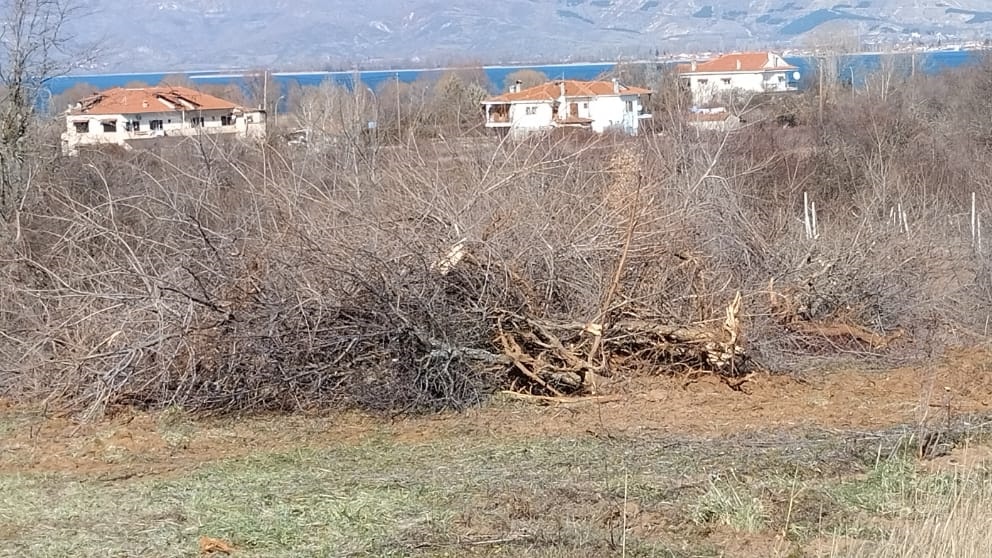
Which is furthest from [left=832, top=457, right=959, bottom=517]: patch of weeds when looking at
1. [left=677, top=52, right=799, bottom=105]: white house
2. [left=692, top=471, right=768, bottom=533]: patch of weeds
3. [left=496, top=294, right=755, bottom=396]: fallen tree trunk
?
[left=677, top=52, right=799, bottom=105]: white house

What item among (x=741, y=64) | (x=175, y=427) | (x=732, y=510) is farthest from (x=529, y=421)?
(x=741, y=64)

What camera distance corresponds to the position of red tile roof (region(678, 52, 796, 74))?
87.0 meters

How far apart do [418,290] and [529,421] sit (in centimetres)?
139

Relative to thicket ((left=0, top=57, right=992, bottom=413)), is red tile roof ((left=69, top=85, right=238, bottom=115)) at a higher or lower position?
higher

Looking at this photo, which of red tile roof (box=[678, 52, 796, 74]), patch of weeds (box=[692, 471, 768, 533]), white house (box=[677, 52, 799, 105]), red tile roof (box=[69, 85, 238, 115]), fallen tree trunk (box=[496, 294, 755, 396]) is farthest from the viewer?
red tile roof (box=[678, 52, 796, 74])

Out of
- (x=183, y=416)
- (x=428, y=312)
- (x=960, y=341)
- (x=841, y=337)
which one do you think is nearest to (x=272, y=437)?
(x=183, y=416)

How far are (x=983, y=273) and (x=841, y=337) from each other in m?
3.49

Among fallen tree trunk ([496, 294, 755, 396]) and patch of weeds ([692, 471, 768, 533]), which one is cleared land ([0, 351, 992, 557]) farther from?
fallen tree trunk ([496, 294, 755, 396])

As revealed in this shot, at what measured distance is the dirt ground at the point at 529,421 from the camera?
788 centimetres

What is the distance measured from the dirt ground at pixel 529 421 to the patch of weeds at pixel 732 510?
206cm

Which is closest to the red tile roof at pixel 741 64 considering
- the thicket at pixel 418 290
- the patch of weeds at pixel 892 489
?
the thicket at pixel 418 290

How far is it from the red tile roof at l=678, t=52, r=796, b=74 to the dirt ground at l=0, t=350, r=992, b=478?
3089 inches

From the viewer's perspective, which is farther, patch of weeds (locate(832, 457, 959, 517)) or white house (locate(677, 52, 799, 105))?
white house (locate(677, 52, 799, 105))

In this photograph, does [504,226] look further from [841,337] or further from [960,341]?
[960,341]
